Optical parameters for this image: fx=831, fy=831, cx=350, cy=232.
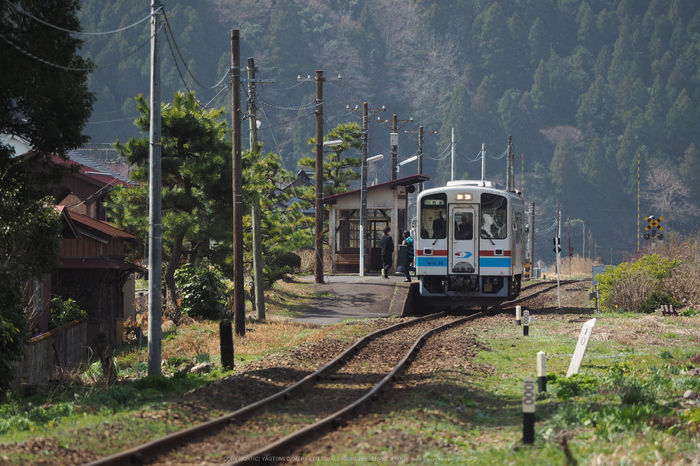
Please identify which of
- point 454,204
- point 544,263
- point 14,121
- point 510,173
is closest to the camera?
point 14,121

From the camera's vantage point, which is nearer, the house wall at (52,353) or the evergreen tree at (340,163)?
the house wall at (52,353)

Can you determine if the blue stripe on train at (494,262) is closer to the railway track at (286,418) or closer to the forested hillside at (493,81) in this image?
the railway track at (286,418)

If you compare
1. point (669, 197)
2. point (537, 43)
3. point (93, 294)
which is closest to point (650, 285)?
point (93, 294)

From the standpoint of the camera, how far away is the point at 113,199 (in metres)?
22.0

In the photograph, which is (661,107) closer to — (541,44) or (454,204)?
(541,44)

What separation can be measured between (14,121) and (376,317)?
11.6 m

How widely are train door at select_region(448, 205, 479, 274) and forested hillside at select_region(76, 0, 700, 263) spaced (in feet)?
256

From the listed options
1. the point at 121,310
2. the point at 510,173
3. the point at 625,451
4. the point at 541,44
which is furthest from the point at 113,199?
the point at 541,44

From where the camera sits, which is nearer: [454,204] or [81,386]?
[81,386]

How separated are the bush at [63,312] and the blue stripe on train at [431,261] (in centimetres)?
838

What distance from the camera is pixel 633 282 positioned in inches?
890

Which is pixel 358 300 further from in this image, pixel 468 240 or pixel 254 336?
pixel 254 336

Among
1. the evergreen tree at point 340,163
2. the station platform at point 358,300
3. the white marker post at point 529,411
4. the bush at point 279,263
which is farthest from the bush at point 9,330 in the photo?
the evergreen tree at point 340,163

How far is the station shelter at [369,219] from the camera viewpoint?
105 feet
